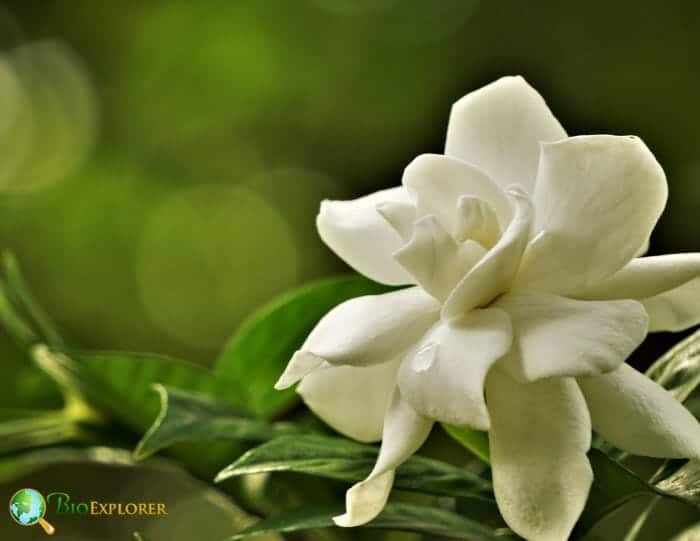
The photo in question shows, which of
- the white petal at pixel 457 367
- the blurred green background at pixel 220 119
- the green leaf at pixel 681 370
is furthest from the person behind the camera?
the blurred green background at pixel 220 119

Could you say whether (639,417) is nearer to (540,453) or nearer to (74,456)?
(540,453)

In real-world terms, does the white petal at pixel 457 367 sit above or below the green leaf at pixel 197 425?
above

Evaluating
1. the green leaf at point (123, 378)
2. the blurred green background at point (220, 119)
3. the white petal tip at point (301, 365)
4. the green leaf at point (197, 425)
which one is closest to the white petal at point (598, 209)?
the white petal tip at point (301, 365)

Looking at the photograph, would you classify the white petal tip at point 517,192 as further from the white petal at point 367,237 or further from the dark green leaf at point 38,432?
the dark green leaf at point 38,432

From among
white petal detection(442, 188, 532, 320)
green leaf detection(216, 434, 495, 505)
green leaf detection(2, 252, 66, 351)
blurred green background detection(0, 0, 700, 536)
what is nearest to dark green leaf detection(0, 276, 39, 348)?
green leaf detection(2, 252, 66, 351)

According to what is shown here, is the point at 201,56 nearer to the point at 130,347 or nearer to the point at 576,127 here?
the point at 130,347

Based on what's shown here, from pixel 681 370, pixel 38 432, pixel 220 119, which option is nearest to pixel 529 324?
pixel 681 370

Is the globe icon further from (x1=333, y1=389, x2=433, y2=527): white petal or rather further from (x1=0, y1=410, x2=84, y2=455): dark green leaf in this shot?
(x1=333, y1=389, x2=433, y2=527): white petal
